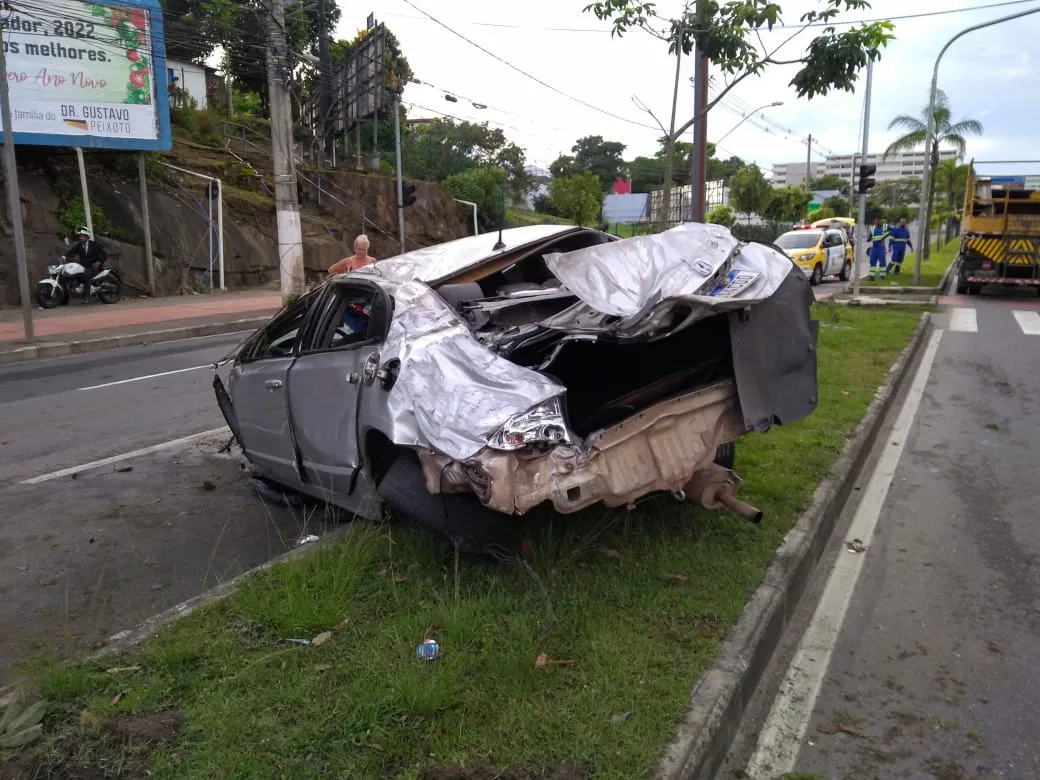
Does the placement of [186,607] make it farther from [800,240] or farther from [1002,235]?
[800,240]

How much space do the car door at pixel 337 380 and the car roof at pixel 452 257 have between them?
239mm

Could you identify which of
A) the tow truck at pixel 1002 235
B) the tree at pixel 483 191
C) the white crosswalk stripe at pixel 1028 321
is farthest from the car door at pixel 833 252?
the tree at pixel 483 191

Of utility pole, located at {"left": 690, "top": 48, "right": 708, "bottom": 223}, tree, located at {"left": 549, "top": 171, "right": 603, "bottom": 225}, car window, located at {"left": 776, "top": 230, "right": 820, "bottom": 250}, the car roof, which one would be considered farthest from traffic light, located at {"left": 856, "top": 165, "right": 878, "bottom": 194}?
tree, located at {"left": 549, "top": 171, "right": 603, "bottom": 225}

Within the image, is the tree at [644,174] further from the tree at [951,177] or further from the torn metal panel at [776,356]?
the torn metal panel at [776,356]

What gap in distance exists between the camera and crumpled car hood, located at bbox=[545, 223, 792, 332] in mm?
3713

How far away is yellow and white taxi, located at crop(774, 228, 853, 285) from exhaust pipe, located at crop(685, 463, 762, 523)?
21.1m

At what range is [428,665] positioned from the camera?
10.4 ft

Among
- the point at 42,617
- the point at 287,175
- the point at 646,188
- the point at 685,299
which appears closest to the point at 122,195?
the point at 287,175

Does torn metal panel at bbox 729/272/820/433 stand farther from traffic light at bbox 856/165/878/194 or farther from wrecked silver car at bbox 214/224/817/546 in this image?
traffic light at bbox 856/165/878/194

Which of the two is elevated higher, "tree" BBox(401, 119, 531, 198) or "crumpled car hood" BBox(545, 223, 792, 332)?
"tree" BBox(401, 119, 531, 198)

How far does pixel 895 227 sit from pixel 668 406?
24175 mm

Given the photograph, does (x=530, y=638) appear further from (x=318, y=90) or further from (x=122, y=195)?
(x=318, y=90)

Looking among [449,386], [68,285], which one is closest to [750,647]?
[449,386]

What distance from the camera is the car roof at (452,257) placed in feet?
15.3
